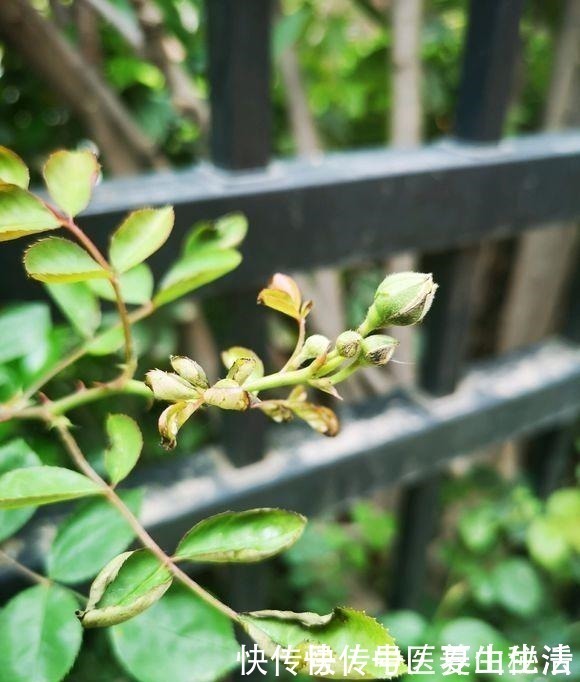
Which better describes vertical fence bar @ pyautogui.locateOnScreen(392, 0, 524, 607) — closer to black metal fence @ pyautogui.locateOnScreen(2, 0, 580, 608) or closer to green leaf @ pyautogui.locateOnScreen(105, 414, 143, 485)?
black metal fence @ pyautogui.locateOnScreen(2, 0, 580, 608)

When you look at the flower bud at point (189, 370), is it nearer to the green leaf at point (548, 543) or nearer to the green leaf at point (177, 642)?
the green leaf at point (177, 642)

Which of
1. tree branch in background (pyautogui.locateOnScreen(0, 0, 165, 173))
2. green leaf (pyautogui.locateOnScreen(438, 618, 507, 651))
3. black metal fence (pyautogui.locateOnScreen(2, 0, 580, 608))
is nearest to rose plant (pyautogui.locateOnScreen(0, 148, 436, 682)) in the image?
black metal fence (pyautogui.locateOnScreen(2, 0, 580, 608))

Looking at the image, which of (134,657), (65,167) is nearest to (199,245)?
(65,167)

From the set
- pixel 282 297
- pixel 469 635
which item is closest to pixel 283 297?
pixel 282 297

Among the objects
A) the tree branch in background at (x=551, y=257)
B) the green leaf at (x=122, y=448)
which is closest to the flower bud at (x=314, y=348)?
the green leaf at (x=122, y=448)

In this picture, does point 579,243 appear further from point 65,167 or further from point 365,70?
point 65,167
